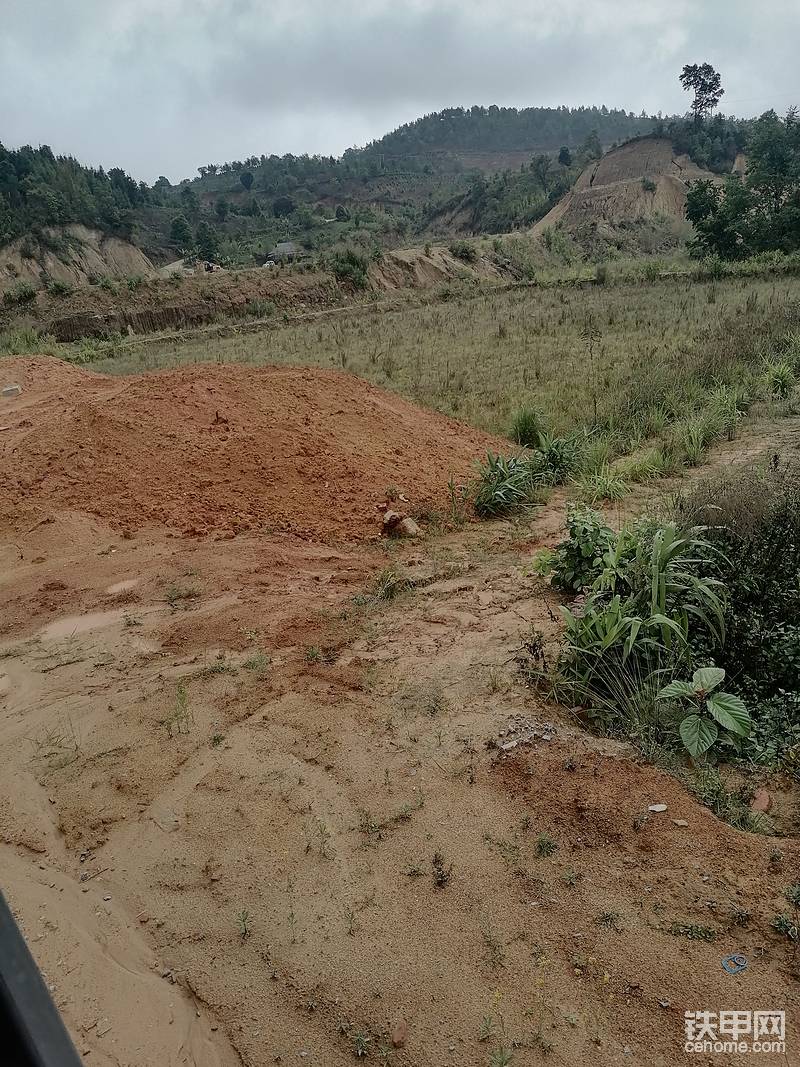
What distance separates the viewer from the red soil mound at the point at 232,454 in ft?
20.9

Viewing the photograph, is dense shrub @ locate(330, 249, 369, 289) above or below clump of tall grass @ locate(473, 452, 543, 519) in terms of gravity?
above

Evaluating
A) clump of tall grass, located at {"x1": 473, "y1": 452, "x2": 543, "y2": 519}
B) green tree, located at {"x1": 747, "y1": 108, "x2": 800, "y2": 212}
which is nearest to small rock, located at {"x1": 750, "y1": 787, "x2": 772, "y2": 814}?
clump of tall grass, located at {"x1": 473, "y1": 452, "x2": 543, "y2": 519}

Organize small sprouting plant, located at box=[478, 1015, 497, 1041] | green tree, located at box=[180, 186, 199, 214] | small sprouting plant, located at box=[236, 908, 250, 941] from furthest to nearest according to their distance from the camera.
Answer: green tree, located at box=[180, 186, 199, 214], small sprouting plant, located at box=[236, 908, 250, 941], small sprouting plant, located at box=[478, 1015, 497, 1041]

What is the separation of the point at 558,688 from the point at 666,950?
1.38 metres

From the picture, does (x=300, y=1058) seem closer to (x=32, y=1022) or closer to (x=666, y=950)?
(x=666, y=950)

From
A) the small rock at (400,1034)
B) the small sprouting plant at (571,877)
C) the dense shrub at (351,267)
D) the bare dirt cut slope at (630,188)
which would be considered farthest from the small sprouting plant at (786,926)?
the bare dirt cut slope at (630,188)

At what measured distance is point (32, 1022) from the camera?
0.68 m

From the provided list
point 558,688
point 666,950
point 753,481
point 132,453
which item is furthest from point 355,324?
point 666,950

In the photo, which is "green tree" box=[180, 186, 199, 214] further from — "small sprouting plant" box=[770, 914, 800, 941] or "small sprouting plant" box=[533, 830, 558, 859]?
"small sprouting plant" box=[770, 914, 800, 941]

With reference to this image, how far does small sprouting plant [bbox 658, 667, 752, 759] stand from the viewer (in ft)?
9.41

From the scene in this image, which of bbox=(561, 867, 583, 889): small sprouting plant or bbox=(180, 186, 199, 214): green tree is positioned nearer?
bbox=(561, 867, 583, 889): small sprouting plant

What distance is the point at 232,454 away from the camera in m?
7.00

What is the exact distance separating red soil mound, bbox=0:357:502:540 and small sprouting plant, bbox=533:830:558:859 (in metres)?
3.57

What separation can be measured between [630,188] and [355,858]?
51.9 meters
